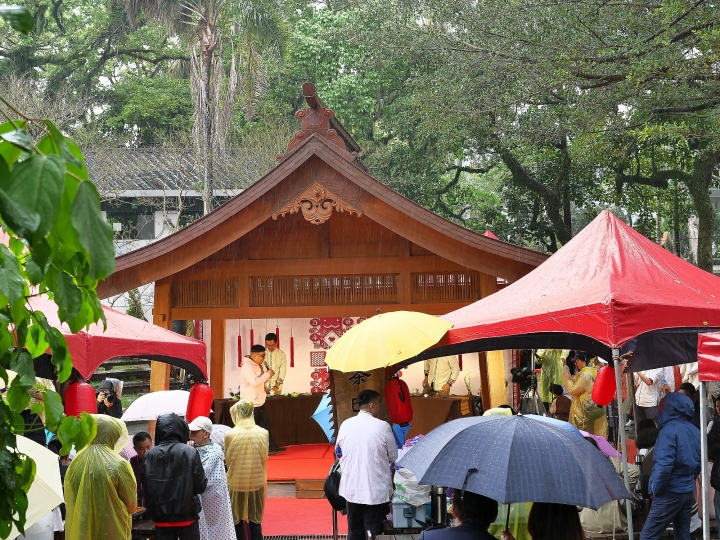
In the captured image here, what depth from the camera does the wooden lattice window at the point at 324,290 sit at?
11.4 meters

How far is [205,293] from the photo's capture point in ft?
38.1

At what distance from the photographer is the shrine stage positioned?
Answer: 11961 mm

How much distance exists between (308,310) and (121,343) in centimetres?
447

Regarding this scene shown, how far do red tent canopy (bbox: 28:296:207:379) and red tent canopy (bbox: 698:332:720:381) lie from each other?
4.23 m

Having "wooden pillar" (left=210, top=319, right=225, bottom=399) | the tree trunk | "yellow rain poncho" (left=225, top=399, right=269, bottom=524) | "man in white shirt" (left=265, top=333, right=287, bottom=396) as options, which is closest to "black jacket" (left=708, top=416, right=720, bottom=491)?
"yellow rain poncho" (left=225, top=399, right=269, bottom=524)

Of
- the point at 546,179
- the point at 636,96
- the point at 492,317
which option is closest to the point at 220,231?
the point at 492,317

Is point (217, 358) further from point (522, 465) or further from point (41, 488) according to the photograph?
point (522, 465)

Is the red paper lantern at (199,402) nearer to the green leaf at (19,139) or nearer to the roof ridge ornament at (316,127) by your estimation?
the roof ridge ornament at (316,127)

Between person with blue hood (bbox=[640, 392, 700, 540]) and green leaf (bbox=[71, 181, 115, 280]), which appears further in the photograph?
person with blue hood (bbox=[640, 392, 700, 540])

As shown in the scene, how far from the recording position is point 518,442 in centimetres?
432

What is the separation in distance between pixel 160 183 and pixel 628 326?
65.2 feet

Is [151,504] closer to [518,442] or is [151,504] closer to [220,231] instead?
[518,442]

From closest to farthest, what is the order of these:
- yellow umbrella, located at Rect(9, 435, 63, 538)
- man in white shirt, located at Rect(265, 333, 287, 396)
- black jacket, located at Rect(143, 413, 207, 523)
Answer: yellow umbrella, located at Rect(9, 435, 63, 538)
black jacket, located at Rect(143, 413, 207, 523)
man in white shirt, located at Rect(265, 333, 287, 396)

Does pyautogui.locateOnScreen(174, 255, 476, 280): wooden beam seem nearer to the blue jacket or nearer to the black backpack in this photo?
the black backpack
